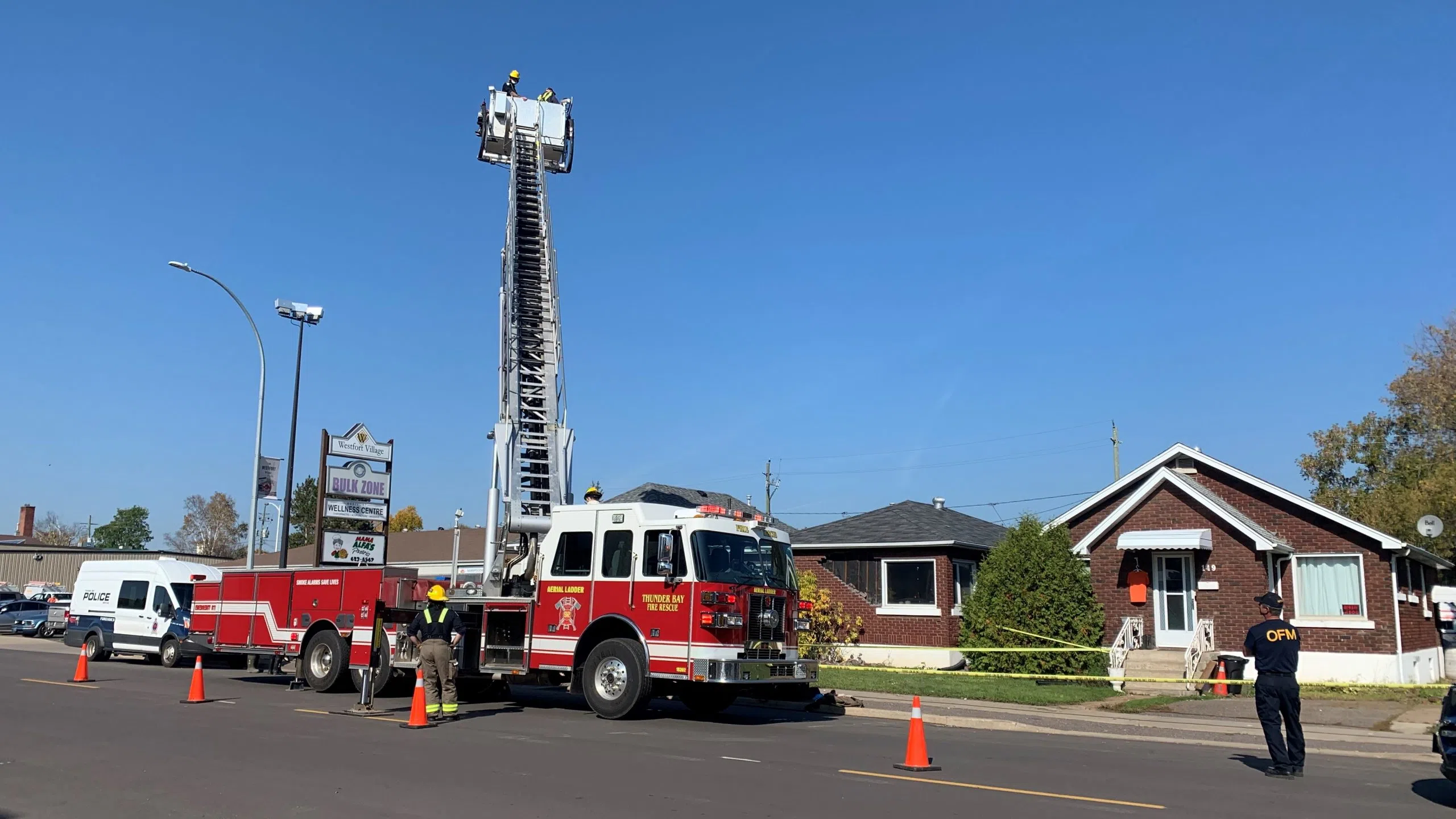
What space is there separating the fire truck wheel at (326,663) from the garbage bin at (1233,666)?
630 inches

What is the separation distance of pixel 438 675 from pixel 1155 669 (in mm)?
14566

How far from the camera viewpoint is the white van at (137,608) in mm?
25516

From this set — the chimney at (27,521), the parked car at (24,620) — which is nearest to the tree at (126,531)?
the chimney at (27,521)

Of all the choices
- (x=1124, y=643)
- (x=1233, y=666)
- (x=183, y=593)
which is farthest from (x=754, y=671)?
(x=183, y=593)

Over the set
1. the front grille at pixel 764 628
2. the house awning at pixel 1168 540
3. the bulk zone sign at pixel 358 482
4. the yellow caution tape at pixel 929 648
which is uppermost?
the bulk zone sign at pixel 358 482

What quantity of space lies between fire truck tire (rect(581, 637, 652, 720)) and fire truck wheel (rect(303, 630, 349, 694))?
5.32 metres

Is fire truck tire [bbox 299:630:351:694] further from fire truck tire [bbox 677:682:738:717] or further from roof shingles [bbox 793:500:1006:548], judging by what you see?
roof shingles [bbox 793:500:1006:548]

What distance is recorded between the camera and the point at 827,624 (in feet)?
93.6

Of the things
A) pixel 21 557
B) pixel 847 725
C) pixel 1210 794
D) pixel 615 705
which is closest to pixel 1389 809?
pixel 1210 794

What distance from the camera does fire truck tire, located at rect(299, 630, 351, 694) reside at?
17.7 meters

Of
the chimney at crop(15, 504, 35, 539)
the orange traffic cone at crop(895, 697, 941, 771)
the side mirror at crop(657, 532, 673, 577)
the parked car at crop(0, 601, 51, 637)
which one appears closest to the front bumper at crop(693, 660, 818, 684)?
the side mirror at crop(657, 532, 673, 577)

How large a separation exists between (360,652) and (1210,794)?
41.6 feet

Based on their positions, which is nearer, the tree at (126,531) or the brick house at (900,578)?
the brick house at (900,578)

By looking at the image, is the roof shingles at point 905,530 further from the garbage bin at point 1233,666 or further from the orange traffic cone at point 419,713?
the orange traffic cone at point 419,713
